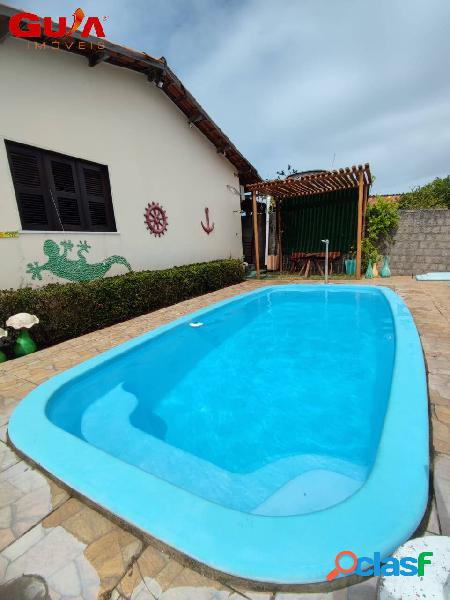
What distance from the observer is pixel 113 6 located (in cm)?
580

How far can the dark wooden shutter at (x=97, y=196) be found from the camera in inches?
270

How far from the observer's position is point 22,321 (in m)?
4.47

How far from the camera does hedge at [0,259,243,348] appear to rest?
4906 mm

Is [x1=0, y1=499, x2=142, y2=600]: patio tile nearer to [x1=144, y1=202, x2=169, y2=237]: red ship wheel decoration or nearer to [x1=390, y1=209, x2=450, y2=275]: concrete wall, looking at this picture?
[x1=144, y1=202, x2=169, y2=237]: red ship wheel decoration

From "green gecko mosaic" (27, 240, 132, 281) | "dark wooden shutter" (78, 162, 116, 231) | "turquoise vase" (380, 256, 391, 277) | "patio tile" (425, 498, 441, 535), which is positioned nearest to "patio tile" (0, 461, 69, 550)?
"patio tile" (425, 498, 441, 535)

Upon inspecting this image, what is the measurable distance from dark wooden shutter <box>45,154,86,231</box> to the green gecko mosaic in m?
0.48

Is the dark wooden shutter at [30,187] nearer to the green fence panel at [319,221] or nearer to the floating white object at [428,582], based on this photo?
the floating white object at [428,582]

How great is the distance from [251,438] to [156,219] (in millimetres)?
7268

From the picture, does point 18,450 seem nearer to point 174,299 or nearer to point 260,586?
point 260,586

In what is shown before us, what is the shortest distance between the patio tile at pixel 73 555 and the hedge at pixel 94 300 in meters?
3.98

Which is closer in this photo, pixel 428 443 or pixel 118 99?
pixel 428 443

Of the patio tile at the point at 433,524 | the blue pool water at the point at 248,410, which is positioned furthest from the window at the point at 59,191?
the patio tile at the point at 433,524

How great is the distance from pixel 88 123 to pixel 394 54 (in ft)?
24.2

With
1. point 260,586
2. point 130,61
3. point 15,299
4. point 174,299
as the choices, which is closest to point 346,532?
point 260,586
